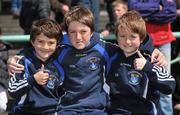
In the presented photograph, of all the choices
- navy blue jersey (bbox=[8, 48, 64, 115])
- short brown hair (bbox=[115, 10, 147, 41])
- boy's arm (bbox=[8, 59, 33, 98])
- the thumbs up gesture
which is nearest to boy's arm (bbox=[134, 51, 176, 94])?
the thumbs up gesture

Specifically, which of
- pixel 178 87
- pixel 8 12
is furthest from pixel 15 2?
pixel 178 87

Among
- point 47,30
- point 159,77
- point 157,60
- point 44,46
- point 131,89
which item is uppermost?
point 47,30

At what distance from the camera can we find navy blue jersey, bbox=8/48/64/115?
161 inches

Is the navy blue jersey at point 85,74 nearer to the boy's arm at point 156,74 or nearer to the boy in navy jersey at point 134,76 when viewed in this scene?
the boy in navy jersey at point 134,76

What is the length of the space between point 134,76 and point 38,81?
739 mm

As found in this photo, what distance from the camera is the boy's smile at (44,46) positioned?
4.09 metres

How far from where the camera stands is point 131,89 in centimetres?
409

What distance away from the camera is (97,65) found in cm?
416

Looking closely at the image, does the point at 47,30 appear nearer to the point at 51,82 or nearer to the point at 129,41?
the point at 51,82

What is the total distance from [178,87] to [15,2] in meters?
3.83

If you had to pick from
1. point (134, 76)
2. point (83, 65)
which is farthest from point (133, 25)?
→ point (83, 65)

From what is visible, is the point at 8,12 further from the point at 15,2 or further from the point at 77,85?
the point at 77,85

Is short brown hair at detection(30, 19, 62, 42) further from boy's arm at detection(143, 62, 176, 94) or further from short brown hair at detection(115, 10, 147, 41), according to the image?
boy's arm at detection(143, 62, 176, 94)

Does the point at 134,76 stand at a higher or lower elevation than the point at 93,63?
lower
